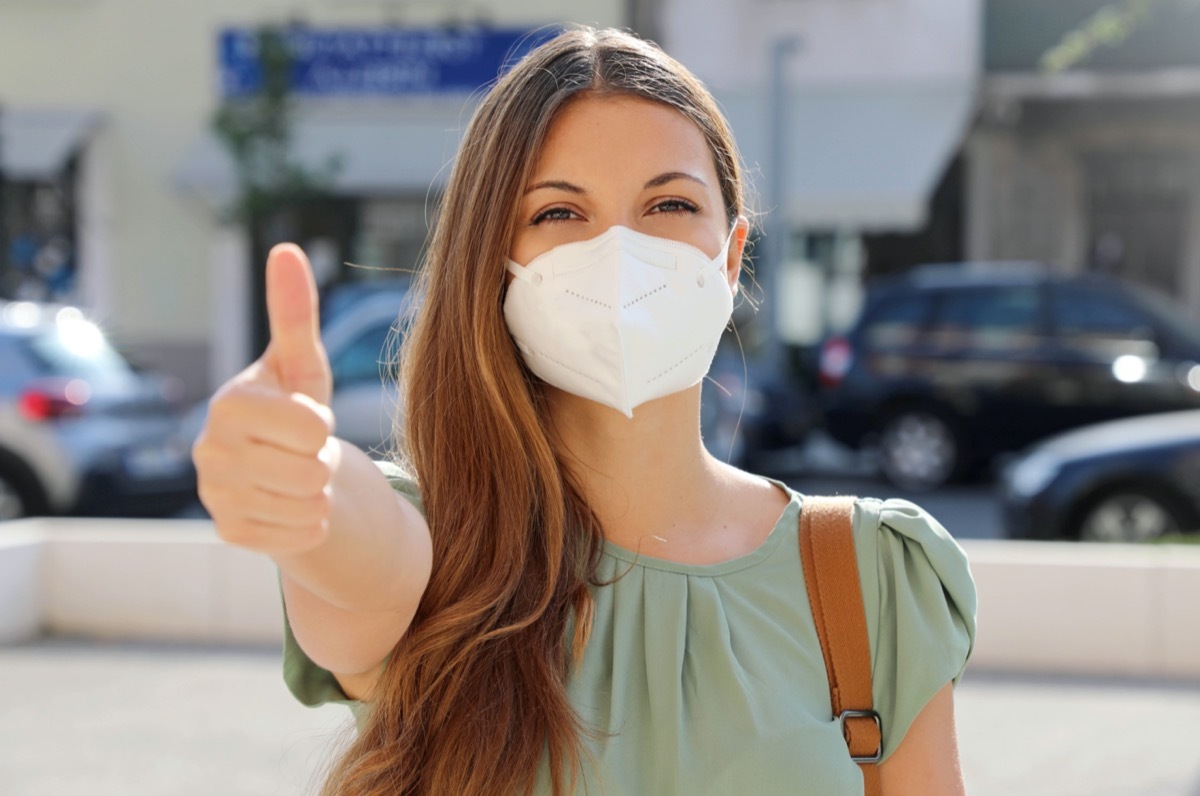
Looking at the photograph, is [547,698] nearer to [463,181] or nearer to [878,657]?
[878,657]

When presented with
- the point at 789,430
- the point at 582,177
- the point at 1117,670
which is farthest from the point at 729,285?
the point at 789,430

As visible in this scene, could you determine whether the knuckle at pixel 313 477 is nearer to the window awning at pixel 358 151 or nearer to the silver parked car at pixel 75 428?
the silver parked car at pixel 75 428

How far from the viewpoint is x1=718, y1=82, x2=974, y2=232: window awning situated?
15.9 m

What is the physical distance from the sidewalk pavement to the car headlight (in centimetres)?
235

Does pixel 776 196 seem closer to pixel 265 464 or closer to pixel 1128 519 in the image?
pixel 1128 519

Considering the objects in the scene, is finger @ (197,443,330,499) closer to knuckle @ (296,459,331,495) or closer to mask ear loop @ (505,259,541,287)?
knuckle @ (296,459,331,495)

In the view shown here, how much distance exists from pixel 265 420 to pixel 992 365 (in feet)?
35.6

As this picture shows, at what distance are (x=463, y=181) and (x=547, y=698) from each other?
2.29 feet

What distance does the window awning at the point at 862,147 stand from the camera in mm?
15906

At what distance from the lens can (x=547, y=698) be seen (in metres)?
1.74

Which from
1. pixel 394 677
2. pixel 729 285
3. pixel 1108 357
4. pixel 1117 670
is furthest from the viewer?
pixel 1108 357

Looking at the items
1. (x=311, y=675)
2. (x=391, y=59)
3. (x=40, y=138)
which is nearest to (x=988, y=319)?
(x=391, y=59)

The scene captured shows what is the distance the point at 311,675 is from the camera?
5.79 feet

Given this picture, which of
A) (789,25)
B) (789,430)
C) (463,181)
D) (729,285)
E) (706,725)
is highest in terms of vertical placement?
(789,25)
